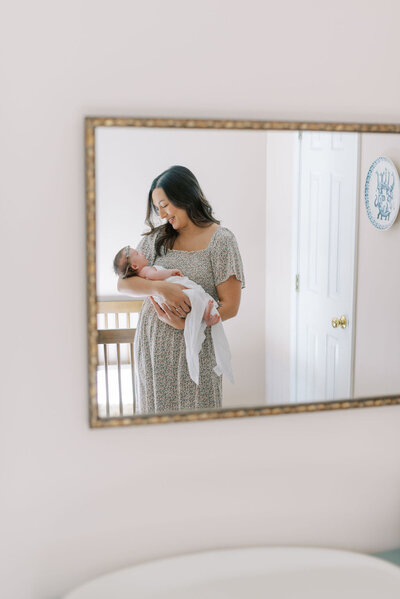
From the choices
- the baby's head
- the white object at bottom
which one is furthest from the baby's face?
the white object at bottom

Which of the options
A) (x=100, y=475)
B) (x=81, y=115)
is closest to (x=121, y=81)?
(x=81, y=115)

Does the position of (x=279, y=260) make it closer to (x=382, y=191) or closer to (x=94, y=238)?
(x=382, y=191)

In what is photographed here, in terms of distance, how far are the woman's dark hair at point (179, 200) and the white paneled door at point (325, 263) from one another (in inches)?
8.9

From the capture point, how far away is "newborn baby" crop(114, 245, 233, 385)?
1390 millimetres

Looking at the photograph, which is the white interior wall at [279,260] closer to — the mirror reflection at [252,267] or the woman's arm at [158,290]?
the mirror reflection at [252,267]

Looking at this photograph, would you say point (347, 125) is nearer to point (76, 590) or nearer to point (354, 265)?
point (354, 265)

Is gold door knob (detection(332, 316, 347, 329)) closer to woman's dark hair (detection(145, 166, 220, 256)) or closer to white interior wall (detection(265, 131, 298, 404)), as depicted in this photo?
white interior wall (detection(265, 131, 298, 404))

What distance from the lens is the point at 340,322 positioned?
154 cm

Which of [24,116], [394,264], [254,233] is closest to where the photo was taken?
[24,116]

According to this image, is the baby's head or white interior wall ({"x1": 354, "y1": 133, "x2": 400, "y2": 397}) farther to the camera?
white interior wall ({"x1": 354, "y1": 133, "x2": 400, "y2": 397})

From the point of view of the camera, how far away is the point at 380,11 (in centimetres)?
148

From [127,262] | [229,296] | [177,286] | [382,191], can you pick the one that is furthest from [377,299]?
[127,262]

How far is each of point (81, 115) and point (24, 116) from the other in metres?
0.11

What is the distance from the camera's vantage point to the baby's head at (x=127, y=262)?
139cm
